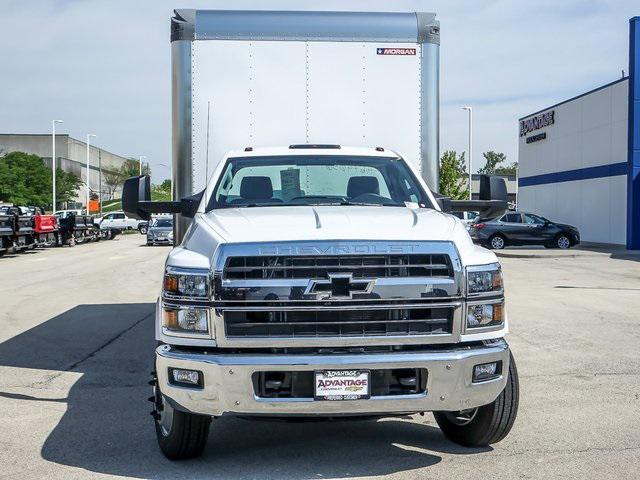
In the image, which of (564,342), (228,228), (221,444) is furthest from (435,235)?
→ (564,342)

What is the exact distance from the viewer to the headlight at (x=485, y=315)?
4551 mm

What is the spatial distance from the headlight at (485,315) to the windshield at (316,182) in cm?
152

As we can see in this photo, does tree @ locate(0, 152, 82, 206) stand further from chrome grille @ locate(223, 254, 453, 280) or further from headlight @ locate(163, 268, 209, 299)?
chrome grille @ locate(223, 254, 453, 280)

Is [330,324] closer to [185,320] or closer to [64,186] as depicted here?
[185,320]

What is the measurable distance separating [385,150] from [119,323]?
6101 mm

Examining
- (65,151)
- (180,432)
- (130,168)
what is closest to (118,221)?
(180,432)

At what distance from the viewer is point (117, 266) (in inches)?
925

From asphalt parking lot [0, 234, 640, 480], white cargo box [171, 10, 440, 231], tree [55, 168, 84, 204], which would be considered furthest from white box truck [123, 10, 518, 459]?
tree [55, 168, 84, 204]

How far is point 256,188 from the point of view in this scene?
611 centimetres

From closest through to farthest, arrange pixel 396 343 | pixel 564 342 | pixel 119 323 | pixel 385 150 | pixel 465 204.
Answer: pixel 396 343, pixel 465 204, pixel 385 150, pixel 564 342, pixel 119 323

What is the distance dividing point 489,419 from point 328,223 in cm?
154

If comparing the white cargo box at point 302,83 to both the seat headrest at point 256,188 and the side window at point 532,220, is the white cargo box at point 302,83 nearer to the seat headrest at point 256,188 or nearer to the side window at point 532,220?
the seat headrest at point 256,188

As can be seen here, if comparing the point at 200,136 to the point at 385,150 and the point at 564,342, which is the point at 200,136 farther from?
the point at 564,342

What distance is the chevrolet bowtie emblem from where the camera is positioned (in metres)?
4.42
